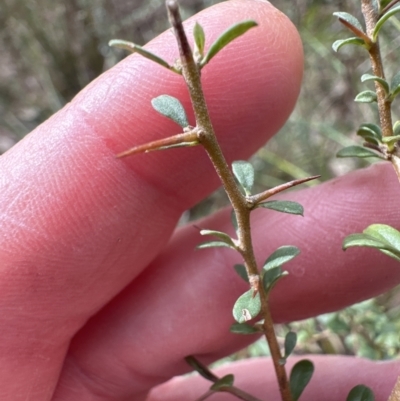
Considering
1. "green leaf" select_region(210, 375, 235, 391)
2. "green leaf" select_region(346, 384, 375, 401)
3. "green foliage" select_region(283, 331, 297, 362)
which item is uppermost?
"green foliage" select_region(283, 331, 297, 362)

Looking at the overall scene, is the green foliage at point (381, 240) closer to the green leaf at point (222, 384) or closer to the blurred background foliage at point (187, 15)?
the green leaf at point (222, 384)

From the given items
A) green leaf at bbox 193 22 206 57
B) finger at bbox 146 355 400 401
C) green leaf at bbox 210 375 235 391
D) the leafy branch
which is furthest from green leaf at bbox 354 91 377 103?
finger at bbox 146 355 400 401

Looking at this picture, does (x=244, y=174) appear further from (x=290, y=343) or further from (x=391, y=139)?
(x=290, y=343)

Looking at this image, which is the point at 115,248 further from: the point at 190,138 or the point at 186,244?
the point at 190,138

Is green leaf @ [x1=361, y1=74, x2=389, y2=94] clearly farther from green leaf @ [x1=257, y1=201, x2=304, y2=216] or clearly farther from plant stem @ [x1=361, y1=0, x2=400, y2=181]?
green leaf @ [x1=257, y1=201, x2=304, y2=216]

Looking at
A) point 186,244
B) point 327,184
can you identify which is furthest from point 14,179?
point 327,184

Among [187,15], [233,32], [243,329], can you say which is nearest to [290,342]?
[243,329]
